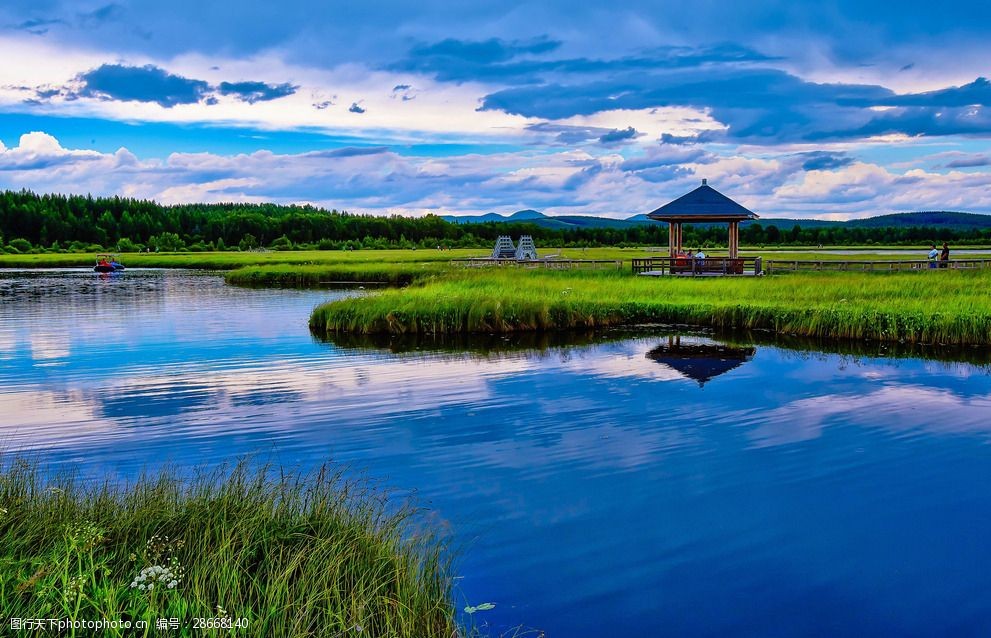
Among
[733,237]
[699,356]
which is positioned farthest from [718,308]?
[733,237]

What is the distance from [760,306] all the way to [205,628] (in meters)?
22.7

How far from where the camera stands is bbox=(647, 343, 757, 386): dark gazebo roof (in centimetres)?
1761

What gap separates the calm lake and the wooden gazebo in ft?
54.3

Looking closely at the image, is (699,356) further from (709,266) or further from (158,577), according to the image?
(709,266)

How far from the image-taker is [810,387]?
15633mm

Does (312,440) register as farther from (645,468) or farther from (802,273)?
(802,273)

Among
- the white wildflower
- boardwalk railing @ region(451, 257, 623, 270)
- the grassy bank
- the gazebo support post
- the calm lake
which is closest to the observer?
the white wildflower

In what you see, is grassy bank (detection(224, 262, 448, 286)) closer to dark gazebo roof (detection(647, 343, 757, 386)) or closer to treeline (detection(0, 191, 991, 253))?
dark gazebo roof (detection(647, 343, 757, 386))

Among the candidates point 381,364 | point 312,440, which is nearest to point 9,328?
point 381,364

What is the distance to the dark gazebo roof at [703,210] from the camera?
3688cm

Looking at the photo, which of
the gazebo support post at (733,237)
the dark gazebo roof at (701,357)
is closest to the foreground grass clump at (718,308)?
the dark gazebo roof at (701,357)

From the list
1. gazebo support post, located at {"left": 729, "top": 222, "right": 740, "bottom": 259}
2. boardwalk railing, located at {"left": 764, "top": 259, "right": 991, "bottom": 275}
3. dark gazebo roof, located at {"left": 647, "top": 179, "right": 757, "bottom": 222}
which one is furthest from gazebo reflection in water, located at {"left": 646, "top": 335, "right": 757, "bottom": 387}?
boardwalk railing, located at {"left": 764, "top": 259, "right": 991, "bottom": 275}

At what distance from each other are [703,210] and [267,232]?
11782 centimetres

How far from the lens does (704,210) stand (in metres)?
37.2
